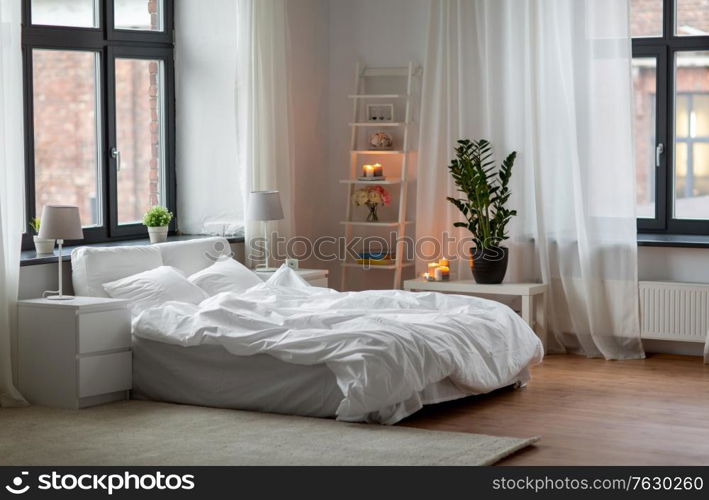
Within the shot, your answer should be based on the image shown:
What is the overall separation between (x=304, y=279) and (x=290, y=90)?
57.4 inches

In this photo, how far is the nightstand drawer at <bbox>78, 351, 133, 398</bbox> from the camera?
18.9ft

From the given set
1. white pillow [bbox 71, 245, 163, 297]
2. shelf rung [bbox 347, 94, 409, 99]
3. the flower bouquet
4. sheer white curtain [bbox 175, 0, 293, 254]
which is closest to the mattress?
white pillow [bbox 71, 245, 163, 297]

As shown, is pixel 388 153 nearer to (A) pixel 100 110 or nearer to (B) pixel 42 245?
(A) pixel 100 110

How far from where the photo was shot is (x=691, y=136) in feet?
25.3

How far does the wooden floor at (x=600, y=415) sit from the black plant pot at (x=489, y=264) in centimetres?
70

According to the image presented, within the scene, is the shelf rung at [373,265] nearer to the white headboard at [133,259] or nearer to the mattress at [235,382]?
A: the white headboard at [133,259]

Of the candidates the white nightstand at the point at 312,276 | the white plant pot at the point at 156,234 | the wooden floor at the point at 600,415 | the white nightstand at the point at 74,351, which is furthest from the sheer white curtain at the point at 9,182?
the wooden floor at the point at 600,415

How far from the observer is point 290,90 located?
26.1 ft

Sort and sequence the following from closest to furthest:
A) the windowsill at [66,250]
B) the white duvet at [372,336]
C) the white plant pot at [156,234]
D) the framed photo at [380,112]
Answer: the white duvet at [372,336] → the windowsill at [66,250] → the white plant pot at [156,234] → the framed photo at [380,112]

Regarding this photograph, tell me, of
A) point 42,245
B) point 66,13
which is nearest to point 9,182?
point 42,245

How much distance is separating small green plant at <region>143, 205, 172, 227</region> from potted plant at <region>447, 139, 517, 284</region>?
6.24ft

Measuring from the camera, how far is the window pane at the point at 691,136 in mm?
7668

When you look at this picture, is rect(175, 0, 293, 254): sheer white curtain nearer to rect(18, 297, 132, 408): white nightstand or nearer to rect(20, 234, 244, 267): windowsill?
rect(20, 234, 244, 267): windowsill

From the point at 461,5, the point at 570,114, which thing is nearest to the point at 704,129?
the point at 570,114
